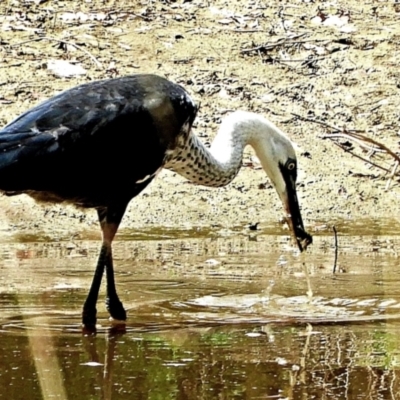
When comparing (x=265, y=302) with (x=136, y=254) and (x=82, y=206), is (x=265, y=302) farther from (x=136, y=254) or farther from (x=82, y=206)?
(x=136, y=254)

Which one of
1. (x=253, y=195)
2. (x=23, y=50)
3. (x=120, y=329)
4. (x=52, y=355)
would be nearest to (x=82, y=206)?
(x=120, y=329)

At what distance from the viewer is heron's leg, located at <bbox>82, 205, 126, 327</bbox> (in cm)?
601

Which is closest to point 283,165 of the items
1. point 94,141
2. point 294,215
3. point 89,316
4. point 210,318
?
point 294,215

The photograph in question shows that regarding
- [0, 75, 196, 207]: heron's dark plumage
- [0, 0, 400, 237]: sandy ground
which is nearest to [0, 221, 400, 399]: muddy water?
[0, 0, 400, 237]: sandy ground

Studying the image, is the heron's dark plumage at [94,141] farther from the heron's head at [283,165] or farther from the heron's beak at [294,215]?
the heron's beak at [294,215]

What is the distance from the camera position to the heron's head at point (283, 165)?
750 cm

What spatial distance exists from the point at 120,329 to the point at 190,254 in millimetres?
2014

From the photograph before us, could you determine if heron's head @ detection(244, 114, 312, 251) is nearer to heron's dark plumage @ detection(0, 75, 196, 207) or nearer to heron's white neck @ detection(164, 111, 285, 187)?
heron's white neck @ detection(164, 111, 285, 187)

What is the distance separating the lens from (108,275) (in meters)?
6.34

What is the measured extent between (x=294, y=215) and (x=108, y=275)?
1643mm

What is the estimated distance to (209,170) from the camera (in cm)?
730

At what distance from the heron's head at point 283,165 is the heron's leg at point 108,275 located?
1.51 meters

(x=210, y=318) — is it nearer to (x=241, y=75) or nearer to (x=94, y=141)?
(x=94, y=141)

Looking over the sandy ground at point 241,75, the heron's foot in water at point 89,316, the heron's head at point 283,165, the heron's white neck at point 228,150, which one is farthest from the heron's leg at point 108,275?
the sandy ground at point 241,75
